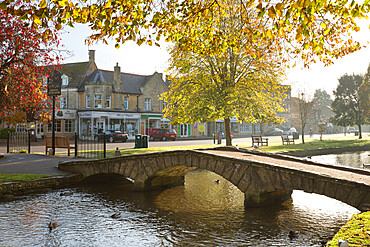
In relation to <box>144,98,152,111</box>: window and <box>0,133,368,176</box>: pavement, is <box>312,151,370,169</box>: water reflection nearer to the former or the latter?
<box>0,133,368,176</box>: pavement

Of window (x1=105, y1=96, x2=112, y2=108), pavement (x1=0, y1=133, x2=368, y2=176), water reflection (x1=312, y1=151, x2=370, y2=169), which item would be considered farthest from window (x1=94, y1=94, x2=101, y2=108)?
water reflection (x1=312, y1=151, x2=370, y2=169)

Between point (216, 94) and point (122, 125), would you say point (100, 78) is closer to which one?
point (122, 125)

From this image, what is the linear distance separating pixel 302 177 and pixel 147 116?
41687mm

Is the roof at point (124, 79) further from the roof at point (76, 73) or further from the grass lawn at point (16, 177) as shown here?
the grass lawn at point (16, 177)

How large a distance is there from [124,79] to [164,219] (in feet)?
135

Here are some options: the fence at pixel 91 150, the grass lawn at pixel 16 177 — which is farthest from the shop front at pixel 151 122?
the grass lawn at pixel 16 177

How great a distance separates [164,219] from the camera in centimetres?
899

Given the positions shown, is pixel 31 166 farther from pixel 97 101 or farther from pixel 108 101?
pixel 108 101

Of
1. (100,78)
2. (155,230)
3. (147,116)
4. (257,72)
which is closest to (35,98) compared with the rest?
(155,230)

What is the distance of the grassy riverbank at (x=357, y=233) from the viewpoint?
4.78 metres

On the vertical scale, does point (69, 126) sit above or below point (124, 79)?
below

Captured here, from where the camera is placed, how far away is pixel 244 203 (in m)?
10.2

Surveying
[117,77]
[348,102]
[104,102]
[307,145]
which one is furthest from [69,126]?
[348,102]

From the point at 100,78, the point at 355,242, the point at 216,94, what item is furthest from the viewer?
the point at 100,78
